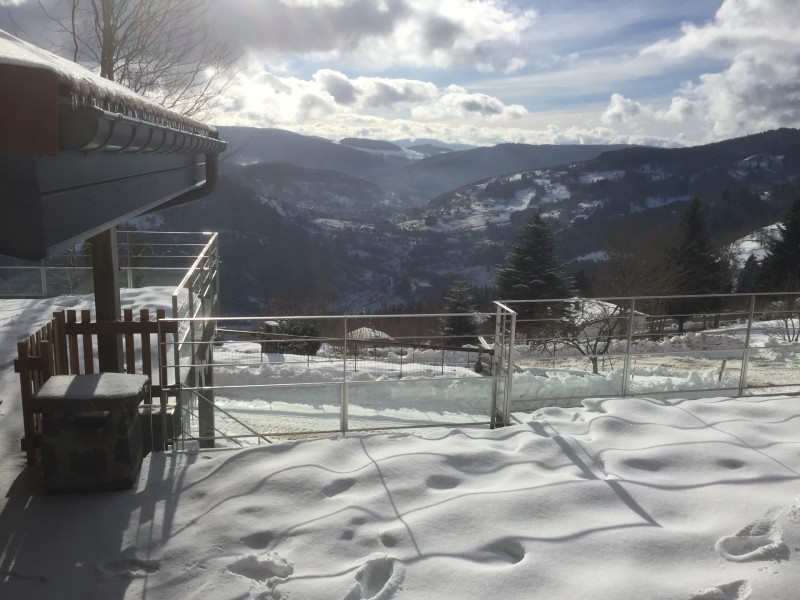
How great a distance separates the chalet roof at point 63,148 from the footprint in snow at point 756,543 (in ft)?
10.5

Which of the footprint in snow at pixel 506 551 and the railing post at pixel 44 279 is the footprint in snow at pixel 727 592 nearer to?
the footprint in snow at pixel 506 551

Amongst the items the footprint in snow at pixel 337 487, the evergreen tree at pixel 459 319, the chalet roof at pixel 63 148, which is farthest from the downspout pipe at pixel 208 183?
the evergreen tree at pixel 459 319

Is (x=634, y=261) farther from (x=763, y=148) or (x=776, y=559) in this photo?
(x=763, y=148)

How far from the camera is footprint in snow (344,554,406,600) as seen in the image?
250cm

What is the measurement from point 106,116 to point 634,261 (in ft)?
84.6

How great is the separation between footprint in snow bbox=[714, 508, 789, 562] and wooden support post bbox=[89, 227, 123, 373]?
4.41 meters

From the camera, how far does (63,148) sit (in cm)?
182

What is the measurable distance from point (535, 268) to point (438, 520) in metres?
26.4

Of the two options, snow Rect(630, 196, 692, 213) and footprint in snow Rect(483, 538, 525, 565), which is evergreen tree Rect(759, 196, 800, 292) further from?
snow Rect(630, 196, 692, 213)

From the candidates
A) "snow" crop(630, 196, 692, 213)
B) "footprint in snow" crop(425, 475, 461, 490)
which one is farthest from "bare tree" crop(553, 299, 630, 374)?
"snow" crop(630, 196, 692, 213)

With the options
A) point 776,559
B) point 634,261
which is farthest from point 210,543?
point 634,261

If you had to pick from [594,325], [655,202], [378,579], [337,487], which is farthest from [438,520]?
[655,202]

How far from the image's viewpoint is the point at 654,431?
13.6ft

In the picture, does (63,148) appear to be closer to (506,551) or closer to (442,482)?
(506,551)
